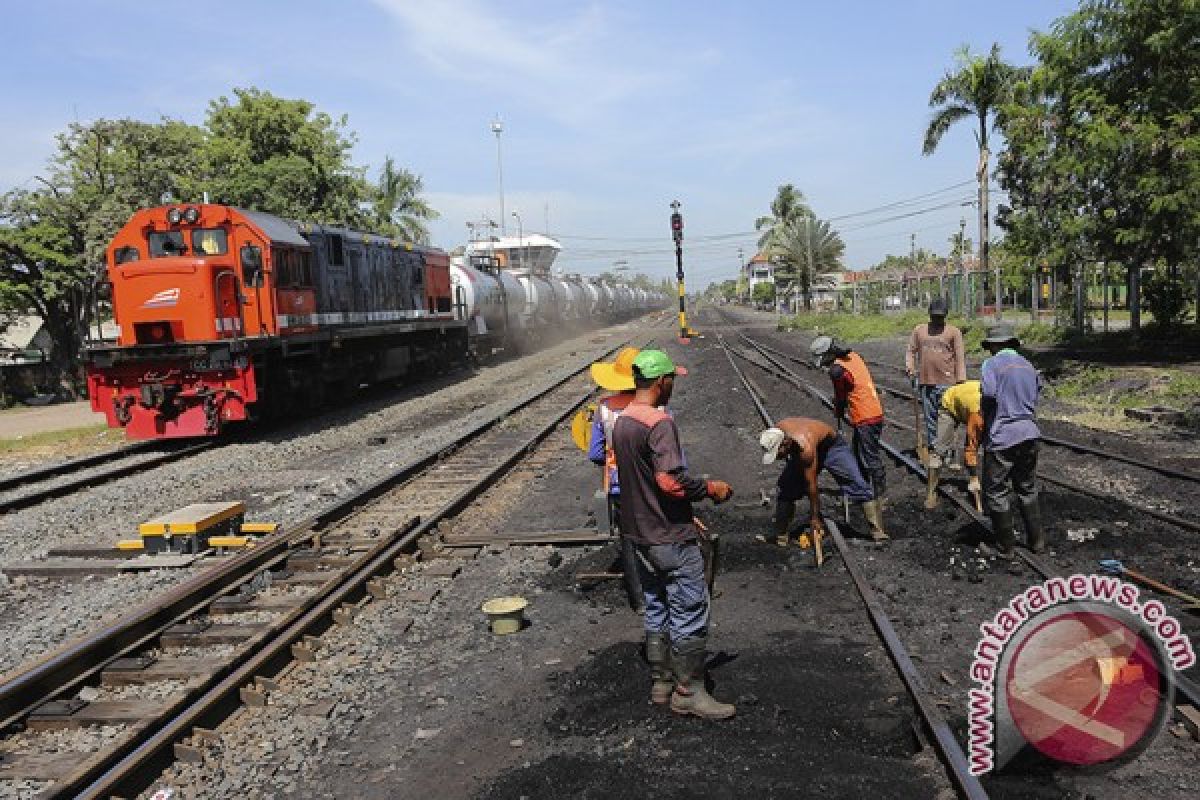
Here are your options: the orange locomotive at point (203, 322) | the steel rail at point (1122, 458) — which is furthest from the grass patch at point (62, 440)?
the steel rail at point (1122, 458)

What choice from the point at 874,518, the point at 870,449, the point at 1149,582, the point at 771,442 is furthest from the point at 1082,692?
the point at 870,449

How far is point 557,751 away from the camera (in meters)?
4.22

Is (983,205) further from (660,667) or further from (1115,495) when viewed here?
(660,667)

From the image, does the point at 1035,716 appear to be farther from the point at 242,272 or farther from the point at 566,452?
the point at 242,272

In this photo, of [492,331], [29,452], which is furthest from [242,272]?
[492,331]

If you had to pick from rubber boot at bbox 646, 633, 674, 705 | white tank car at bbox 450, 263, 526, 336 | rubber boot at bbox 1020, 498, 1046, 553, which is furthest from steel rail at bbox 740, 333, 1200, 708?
white tank car at bbox 450, 263, 526, 336

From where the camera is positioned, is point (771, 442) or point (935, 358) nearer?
point (771, 442)

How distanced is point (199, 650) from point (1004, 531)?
19.0 feet

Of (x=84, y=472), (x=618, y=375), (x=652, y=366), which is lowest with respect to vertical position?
(x=84, y=472)

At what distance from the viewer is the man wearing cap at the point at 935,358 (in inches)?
365

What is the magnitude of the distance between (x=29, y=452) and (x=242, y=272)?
516 cm

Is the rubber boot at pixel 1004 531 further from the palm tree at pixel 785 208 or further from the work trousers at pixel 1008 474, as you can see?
the palm tree at pixel 785 208

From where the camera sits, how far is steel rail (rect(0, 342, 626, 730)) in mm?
5043

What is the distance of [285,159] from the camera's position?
37.0m
